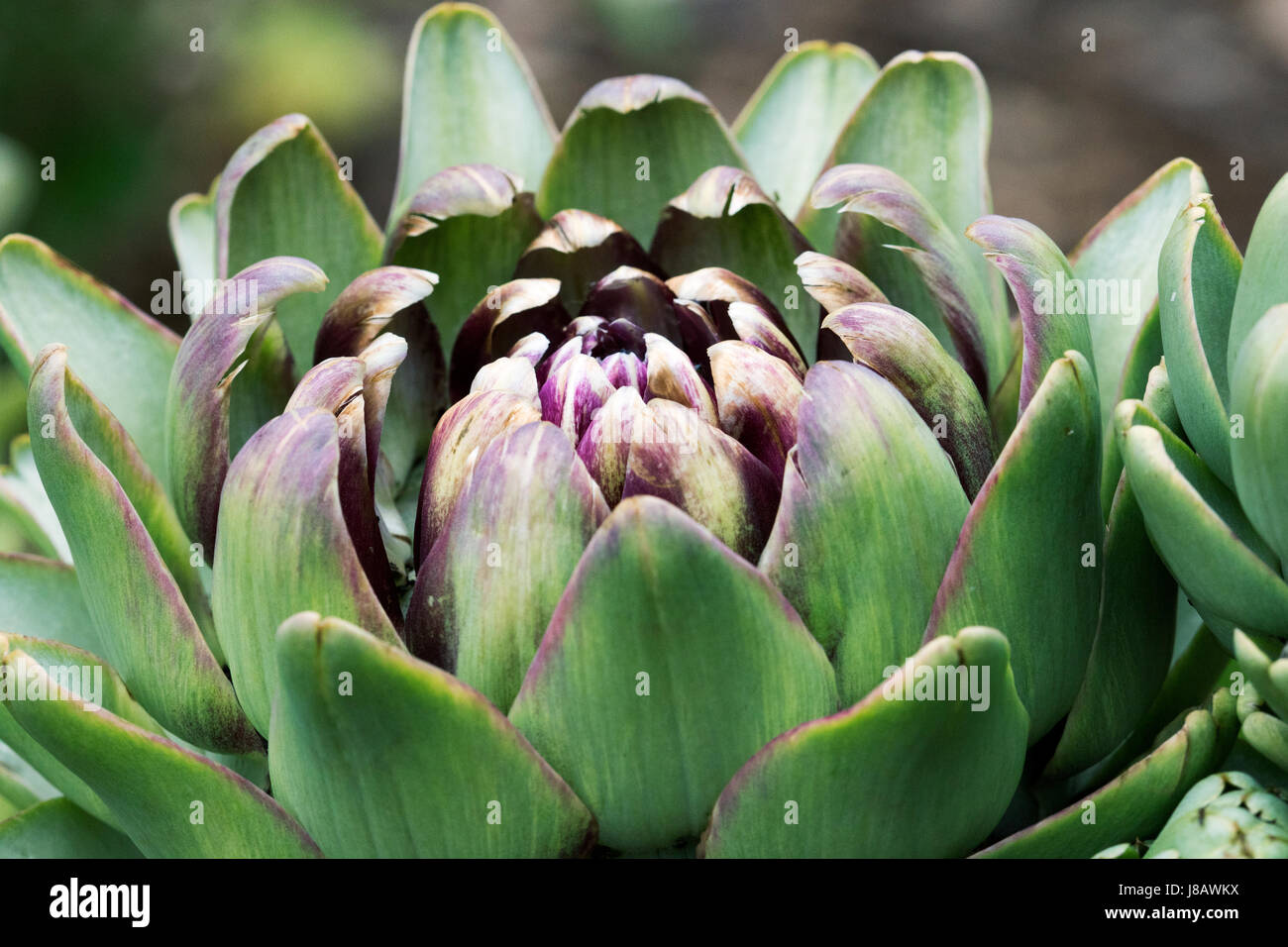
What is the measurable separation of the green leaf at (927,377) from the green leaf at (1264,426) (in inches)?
5.2

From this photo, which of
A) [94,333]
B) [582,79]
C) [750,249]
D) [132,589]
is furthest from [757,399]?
[582,79]

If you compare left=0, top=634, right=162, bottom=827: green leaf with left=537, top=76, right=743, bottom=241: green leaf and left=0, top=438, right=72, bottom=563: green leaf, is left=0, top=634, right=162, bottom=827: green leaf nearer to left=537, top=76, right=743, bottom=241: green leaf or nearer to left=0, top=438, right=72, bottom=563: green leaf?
left=0, top=438, right=72, bottom=563: green leaf

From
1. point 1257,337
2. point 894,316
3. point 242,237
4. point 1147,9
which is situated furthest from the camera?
point 1147,9

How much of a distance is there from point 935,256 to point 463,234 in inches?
10.3

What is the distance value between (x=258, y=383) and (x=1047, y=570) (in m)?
0.40

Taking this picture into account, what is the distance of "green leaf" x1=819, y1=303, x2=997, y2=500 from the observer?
0.62 meters

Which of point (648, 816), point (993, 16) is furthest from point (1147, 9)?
point (648, 816)

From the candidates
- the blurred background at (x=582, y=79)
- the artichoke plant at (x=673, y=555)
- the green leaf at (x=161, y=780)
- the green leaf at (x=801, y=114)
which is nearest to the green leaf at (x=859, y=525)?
the artichoke plant at (x=673, y=555)

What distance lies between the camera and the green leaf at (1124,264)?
0.74 m

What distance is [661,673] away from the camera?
1.70ft

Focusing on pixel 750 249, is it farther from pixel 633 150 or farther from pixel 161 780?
pixel 161 780

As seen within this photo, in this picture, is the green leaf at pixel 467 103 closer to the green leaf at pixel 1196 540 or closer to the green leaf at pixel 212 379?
the green leaf at pixel 212 379

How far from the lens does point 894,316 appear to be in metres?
0.63

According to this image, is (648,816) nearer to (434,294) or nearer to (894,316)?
(894,316)
